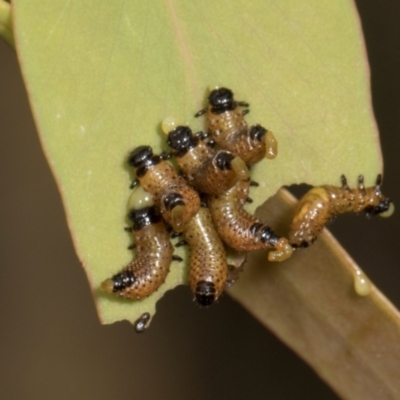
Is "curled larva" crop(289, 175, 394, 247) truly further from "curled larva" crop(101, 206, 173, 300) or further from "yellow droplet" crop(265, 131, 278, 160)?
"curled larva" crop(101, 206, 173, 300)

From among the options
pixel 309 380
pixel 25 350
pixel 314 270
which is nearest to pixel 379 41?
pixel 309 380

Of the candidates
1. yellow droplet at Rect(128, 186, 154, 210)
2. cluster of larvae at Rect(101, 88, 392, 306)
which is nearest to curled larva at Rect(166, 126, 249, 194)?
cluster of larvae at Rect(101, 88, 392, 306)

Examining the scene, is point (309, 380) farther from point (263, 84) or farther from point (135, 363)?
point (263, 84)

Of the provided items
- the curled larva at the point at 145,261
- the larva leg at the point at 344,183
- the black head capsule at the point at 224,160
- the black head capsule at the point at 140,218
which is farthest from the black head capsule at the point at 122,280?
the larva leg at the point at 344,183

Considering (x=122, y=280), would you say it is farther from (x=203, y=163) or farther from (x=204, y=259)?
(x=203, y=163)

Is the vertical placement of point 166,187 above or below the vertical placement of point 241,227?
above

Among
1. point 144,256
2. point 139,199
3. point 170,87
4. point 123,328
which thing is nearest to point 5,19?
point 170,87
